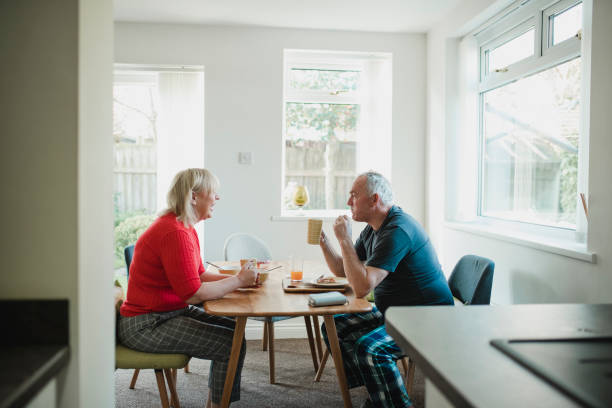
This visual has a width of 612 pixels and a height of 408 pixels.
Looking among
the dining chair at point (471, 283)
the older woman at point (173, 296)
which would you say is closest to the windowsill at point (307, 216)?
the dining chair at point (471, 283)

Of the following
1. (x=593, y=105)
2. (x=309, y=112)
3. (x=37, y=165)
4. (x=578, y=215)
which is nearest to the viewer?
(x=37, y=165)

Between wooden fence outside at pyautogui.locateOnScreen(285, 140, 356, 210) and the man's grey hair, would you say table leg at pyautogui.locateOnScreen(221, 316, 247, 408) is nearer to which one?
the man's grey hair

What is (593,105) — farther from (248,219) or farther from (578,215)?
(248,219)

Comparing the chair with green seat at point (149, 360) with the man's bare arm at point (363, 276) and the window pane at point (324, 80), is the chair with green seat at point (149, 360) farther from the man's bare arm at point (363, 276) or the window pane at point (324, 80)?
the window pane at point (324, 80)

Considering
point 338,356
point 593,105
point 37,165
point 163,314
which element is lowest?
point 338,356

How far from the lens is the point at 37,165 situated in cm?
98

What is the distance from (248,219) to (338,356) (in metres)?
1.96

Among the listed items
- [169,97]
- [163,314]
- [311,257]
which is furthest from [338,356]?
[169,97]

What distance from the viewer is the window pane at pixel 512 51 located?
2.78 meters

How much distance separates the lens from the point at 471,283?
2346mm

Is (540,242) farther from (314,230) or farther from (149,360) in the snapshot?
(149,360)

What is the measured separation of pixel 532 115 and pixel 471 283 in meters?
1.14

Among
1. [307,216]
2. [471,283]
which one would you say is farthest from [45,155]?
[307,216]

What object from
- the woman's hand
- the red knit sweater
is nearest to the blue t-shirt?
the woman's hand
